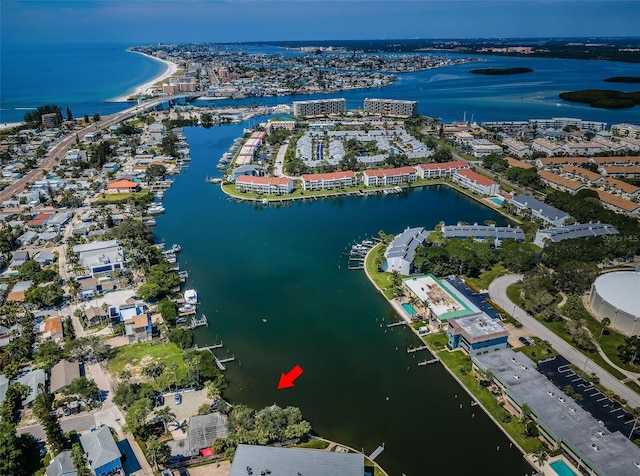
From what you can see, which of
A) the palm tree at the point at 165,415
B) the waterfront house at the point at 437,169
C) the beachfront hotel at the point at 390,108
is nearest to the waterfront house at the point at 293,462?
the palm tree at the point at 165,415

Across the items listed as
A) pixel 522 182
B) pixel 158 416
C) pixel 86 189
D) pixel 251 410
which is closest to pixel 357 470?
pixel 251 410

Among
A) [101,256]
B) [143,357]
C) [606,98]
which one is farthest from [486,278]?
[606,98]

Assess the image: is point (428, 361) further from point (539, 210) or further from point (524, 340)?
point (539, 210)

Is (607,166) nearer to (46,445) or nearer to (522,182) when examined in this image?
(522,182)

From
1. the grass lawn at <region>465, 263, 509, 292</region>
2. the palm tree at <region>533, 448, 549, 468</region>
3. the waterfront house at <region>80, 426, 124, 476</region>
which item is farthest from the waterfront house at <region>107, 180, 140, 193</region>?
the palm tree at <region>533, 448, 549, 468</region>

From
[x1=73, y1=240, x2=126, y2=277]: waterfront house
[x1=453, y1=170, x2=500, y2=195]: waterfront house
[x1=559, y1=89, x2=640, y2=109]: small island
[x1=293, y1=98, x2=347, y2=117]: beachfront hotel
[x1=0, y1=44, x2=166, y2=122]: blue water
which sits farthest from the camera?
[x1=0, y1=44, x2=166, y2=122]: blue water

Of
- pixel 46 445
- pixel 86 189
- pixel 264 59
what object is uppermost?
pixel 264 59

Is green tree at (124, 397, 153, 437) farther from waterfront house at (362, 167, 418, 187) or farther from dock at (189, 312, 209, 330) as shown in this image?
waterfront house at (362, 167, 418, 187)
